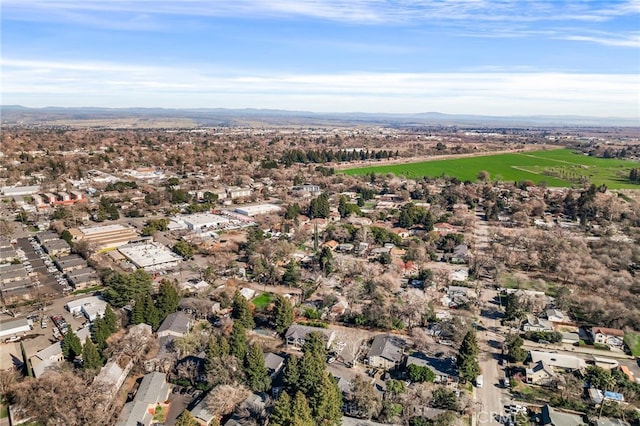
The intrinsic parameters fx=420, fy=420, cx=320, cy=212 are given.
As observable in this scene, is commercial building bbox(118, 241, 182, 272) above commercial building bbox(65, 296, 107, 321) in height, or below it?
above

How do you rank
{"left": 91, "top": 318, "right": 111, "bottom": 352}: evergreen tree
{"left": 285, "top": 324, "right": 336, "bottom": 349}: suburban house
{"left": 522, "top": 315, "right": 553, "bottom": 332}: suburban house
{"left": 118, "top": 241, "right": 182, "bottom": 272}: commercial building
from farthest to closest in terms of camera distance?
{"left": 118, "top": 241, "right": 182, "bottom": 272}: commercial building
{"left": 522, "top": 315, "right": 553, "bottom": 332}: suburban house
{"left": 285, "top": 324, "right": 336, "bottom": 349}: suburban house
{"left": 91, "top": 318, "right": 111, "bottom": 352}: evergreen tree

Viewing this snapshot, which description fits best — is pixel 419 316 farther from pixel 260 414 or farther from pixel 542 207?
pixel 542 207

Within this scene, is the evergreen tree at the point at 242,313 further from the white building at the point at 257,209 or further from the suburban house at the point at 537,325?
the white building at the point at 257,209

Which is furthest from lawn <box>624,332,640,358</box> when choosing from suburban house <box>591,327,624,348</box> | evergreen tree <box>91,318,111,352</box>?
evergreen tree <box>91,318,111,352</box>

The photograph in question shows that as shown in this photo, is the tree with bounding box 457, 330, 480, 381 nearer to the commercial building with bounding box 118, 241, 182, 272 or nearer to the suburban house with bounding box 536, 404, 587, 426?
the suburban house with bounding box 536, 404, 587, 426

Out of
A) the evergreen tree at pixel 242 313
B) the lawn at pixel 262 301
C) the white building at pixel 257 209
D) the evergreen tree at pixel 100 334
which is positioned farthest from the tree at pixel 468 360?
the white building at pixel 257 209

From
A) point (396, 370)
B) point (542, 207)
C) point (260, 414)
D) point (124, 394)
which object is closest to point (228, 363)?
point (260, 414)

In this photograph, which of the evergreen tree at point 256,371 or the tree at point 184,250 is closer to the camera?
the evergreen tree at point 256,371
